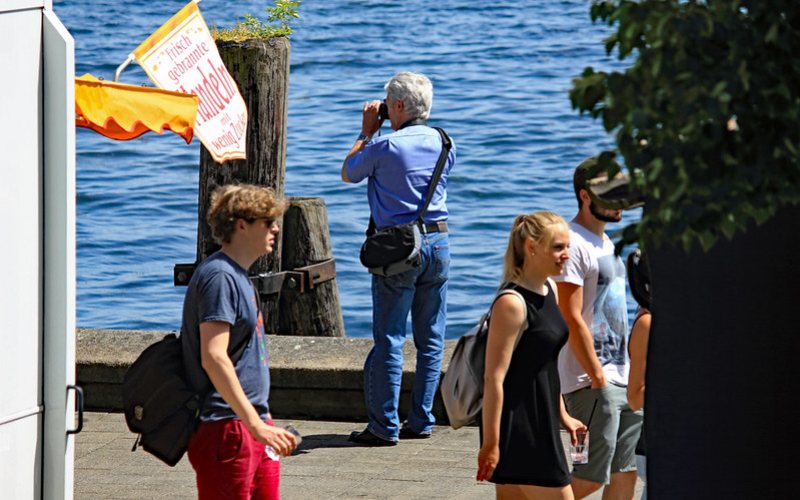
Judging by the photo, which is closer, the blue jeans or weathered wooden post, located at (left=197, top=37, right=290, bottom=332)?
the blue jeans

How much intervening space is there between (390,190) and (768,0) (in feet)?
15.3

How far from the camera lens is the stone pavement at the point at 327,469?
677 centimetres

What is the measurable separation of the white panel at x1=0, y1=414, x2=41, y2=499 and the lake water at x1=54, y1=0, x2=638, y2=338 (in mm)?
10905

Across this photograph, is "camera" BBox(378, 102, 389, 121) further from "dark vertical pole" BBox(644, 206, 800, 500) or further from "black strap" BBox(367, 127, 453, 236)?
"dark vertical pole" BBox(644, 206, 800, 500)

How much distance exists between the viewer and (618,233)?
10.1ft

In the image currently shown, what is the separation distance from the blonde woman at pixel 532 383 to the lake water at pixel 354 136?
34.8 ft

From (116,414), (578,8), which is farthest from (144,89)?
(578,8)

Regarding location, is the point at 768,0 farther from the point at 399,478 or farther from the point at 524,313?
the point at 399,478

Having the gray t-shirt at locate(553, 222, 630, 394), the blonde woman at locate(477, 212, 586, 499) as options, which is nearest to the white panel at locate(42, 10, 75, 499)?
the blonde woman at locate(477, 212, 586, 499)

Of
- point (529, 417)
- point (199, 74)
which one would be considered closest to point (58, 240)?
point (529, 417)

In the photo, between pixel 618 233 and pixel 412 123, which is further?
pixel 412 123

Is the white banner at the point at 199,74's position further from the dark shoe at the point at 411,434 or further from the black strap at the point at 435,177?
the dark shoe at the point at 411,434

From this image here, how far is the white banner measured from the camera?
7957 millimetres

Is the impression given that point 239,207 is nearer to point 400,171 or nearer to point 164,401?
point 164,401
